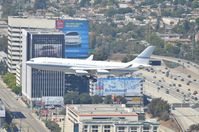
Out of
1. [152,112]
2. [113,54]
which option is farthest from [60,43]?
[113,54]

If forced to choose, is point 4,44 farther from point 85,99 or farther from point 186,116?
point 186,116

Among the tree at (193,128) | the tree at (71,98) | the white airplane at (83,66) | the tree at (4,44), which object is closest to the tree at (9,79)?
the tree at (71,98)

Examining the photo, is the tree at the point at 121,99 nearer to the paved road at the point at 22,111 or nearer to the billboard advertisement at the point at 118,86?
the billboard advertisement at the point at 118,86

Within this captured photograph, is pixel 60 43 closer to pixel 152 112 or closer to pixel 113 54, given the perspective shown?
pixel 152 112

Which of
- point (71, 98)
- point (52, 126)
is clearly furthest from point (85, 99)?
point (52, 126)

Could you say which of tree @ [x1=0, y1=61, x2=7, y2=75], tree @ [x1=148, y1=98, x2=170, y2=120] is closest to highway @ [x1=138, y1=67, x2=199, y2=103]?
tree @ [x1=148, y1=98, x2=170, y2=120]
